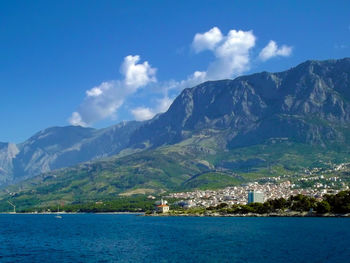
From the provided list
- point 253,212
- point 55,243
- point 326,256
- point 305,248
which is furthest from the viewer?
point 253,212

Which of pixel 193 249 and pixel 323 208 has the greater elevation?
pixel 323 208

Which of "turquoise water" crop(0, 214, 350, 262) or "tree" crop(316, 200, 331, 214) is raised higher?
"tree" crop(316, 200, 331, 214)

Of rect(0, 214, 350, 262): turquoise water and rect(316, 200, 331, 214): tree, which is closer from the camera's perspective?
rect(0, 214, 350, 262): turquoise water

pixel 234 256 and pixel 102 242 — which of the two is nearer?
pixel 234 256

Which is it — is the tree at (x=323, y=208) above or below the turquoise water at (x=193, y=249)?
above

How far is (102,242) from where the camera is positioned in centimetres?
9112

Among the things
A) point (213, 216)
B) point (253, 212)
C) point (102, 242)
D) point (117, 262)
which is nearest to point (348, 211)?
point (253, 212)

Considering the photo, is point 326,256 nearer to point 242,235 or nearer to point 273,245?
point 273,245

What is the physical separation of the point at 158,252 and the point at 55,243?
93.9 feet

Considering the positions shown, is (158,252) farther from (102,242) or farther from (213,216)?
(213,216)

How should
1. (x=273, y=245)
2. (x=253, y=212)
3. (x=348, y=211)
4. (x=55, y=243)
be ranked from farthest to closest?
(x=253, y=212), (x=348, y=211), (x=55, y=243), (x=273, y=245)

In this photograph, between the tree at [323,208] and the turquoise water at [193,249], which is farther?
the tree at [323,208]

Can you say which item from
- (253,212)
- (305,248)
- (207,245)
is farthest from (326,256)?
(253,212)

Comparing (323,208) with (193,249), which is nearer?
(193,249)
